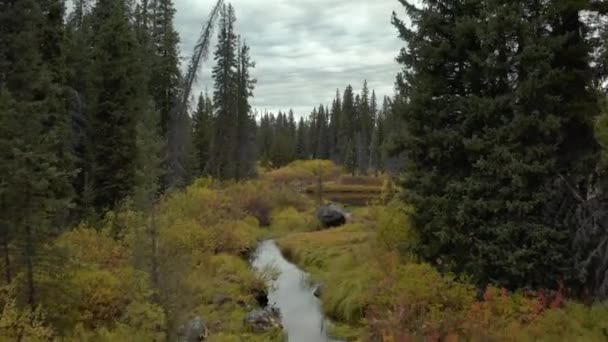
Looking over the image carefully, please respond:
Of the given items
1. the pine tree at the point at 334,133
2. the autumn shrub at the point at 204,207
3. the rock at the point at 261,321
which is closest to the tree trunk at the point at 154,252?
the rock at the point at 261,321

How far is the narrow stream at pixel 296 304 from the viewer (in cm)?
1627

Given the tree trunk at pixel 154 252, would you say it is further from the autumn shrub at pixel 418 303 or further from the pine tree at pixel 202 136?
the pine tree at pixel 202 136

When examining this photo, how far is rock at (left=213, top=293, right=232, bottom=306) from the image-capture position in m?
17.5

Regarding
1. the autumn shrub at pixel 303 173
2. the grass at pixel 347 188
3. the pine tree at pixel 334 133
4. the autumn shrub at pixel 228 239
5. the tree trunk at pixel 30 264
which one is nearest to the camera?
the tree trunk at pixel 30 264

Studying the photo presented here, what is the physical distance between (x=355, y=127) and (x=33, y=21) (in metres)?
84.2

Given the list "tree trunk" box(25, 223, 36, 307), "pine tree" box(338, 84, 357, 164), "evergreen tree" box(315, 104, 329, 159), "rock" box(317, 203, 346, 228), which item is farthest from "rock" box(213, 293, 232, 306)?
"evergreen tree" box(315, 104, 329, 159)

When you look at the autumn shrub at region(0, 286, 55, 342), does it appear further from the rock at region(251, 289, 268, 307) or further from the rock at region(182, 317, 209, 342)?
the rock at region(251, 289, 268, 307)

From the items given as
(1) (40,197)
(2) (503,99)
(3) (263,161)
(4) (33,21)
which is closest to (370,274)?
(2) (503,99)

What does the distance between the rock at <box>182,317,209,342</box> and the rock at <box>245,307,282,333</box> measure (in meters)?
1.63

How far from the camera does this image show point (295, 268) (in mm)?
25578

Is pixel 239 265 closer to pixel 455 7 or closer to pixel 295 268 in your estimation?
pixel 295 268

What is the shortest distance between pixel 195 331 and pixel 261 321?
2601 mm

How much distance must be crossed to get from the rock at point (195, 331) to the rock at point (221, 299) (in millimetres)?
3054

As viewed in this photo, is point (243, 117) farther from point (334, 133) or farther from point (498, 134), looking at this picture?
point (334, 133)
